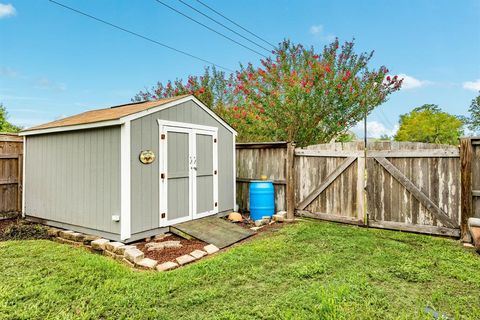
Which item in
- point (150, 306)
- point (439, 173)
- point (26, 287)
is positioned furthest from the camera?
point (439, 173)

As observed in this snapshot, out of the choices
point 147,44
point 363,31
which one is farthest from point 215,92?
point 363,31

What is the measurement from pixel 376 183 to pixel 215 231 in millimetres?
3093

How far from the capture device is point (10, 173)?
605cm

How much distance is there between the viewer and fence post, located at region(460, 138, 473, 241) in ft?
13.7

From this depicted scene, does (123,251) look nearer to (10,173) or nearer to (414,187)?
(10,173)

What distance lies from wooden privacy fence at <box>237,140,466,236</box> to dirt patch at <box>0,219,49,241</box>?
456 centimetres

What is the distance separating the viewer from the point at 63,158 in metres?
5.09

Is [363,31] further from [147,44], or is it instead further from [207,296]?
[207,296]

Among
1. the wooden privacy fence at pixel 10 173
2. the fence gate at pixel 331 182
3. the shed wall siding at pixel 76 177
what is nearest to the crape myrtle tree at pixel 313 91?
the fence gate at pixel 331 182

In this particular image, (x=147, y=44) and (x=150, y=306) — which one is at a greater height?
(x=147, y=44)

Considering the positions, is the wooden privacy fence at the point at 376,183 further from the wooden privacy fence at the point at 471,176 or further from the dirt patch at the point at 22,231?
the dirt patch at the point at 22,231

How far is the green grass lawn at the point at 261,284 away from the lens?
7.43 ft

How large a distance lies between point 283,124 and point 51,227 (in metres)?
6.31

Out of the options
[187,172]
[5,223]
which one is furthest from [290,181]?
[5,223]
